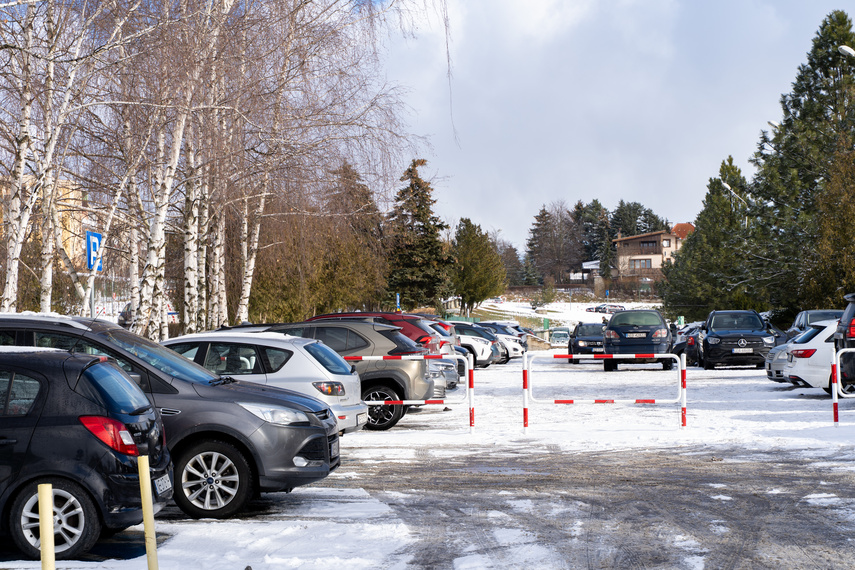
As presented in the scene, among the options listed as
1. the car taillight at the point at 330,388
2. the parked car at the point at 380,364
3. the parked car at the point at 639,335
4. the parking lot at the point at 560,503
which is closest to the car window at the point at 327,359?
the car taillight at the point at 330,388

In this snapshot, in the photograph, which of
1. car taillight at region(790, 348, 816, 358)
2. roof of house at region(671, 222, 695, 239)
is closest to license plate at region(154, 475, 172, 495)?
car taillight at region(790, 348, 816, 358)

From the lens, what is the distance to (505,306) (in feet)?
394

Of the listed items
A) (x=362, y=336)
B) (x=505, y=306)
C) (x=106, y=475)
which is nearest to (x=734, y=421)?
(x=362, y=336)

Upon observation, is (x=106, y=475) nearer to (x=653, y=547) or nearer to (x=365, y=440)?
(x=653, y=547)

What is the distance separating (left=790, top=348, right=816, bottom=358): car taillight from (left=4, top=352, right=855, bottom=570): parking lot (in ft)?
9.27

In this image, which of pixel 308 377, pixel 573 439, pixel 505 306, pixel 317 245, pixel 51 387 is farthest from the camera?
pixel 505 306

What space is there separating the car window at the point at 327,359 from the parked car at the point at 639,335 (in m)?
16.4

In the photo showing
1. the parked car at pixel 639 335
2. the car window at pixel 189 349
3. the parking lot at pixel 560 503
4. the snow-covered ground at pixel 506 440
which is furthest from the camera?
the parked car at pixel 639 335

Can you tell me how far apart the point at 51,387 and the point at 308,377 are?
447 centimetres

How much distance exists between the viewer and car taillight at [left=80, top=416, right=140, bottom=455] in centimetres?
648

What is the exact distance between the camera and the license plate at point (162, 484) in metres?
6.75

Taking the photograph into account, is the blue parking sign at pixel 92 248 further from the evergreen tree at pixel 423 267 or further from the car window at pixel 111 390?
the evergreen tree at pixel 423 267

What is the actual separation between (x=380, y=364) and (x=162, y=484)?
7.53 meters

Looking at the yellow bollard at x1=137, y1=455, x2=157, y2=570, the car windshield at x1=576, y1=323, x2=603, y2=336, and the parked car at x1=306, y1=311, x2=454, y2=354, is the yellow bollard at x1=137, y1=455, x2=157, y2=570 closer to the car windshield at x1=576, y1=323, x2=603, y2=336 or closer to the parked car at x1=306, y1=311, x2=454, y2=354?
the parked car at x1=306, y1=311, x2=454, y2=354
